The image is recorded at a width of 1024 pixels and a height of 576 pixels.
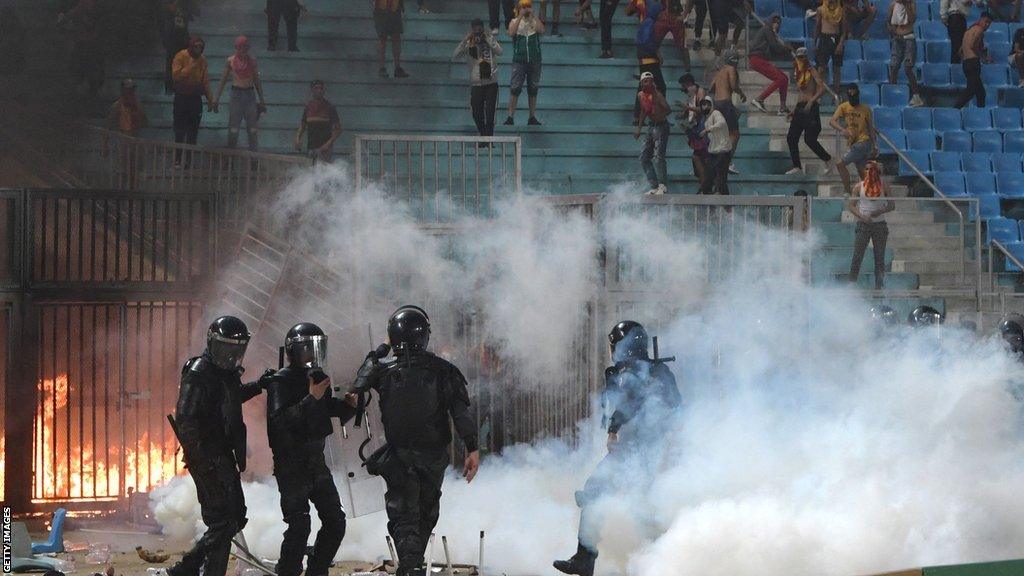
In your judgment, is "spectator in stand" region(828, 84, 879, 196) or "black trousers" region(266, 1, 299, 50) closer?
"spectator in stand" region(828, 84, 879, 196)

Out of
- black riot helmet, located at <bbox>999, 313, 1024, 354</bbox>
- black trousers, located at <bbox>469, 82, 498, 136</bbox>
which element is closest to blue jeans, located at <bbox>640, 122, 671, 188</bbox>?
black trousers, located at <bbox>469, 82, 498, 136</bbox>

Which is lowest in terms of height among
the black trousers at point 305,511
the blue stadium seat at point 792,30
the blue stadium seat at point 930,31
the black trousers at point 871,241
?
the black trousers at point 305,511

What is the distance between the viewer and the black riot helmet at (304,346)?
31.4 feet

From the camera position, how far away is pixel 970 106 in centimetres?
2077

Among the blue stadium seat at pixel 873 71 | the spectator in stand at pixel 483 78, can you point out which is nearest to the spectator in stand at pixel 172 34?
the spectator in stand at pixel 483 78

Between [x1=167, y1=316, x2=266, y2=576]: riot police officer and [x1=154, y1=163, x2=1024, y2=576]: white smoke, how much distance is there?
6.15 feet

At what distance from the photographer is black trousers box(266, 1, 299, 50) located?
18469 mm

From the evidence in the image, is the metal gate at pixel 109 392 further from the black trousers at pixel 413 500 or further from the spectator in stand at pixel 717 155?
the spectator in stand at pixel 717 155

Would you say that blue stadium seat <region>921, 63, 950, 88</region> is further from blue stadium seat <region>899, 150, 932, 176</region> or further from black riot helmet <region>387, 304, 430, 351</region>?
black riot helmet <region>387, 304, 430, 351</region>

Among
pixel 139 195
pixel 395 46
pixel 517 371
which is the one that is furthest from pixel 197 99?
pixel 517 371

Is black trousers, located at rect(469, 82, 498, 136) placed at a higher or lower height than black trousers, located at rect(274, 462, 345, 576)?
higher

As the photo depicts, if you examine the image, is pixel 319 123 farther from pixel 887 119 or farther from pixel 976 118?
pixel 976 118

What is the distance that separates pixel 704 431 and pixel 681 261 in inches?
54.5

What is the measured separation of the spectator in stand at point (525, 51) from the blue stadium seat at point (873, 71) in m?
4.74
